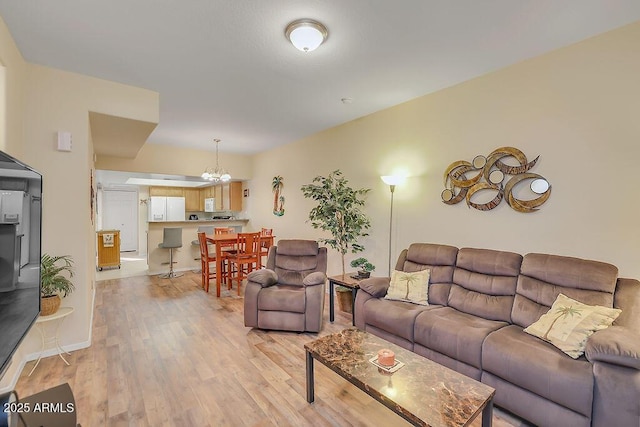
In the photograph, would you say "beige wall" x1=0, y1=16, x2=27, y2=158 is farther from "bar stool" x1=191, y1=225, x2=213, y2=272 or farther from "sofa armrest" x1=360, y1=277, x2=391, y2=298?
"bar stool" x1=191, y1=225, x2=213, y2=272

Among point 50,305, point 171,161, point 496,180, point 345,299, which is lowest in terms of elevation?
point 345,299

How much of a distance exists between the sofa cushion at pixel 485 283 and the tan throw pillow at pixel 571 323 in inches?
14.2

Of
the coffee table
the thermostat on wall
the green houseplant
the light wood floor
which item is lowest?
the light wood floor

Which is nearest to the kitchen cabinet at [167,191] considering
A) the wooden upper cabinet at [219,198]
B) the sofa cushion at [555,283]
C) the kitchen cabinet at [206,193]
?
the kitchen cabinet at [206,193]

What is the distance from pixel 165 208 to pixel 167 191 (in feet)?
1.80

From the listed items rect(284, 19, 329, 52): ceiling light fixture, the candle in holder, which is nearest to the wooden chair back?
rect(284, 19, 329, 52): ceiling light fixture

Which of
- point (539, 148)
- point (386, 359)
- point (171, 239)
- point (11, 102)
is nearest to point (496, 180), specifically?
point (539, 148)

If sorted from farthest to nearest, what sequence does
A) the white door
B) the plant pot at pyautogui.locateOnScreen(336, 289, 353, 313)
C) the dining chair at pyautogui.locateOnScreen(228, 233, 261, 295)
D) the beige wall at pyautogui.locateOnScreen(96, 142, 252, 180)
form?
the white door
the beige wall at pyautogui.locateOnScreen(96, 142, 252, 180)
the dining chair at pyautogui.locateOnScreen(228, 233, 261, 295)
the plant pot at pyautogui.locateOnScreen(336, 289, 353, 313)

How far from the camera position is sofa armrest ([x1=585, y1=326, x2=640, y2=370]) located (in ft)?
4.89

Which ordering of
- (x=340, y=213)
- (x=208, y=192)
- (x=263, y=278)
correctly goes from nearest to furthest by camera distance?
(x=263, y=278) → (x=340, y=213) → (x=208, y=192)

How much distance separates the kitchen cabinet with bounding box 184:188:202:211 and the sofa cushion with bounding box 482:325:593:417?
8514mm

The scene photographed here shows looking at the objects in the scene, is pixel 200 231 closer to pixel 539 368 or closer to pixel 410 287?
pixel 410 287

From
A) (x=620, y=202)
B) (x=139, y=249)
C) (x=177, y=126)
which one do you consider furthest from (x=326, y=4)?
(x=139, y=249)

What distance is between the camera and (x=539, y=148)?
257cm
